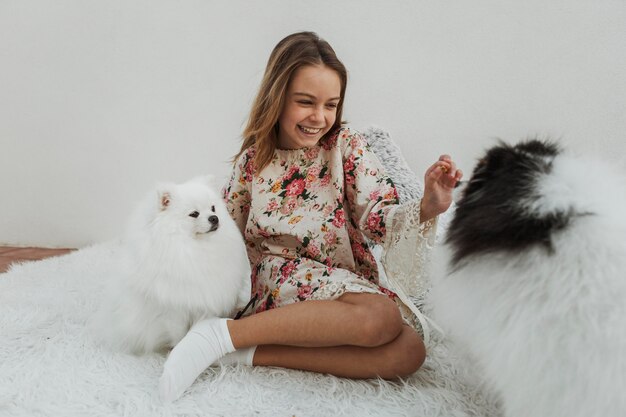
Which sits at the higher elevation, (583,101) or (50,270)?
(583,101)

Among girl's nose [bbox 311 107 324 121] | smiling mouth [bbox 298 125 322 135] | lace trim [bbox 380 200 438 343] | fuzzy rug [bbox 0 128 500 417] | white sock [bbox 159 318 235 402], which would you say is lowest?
fuzzy rug [bbox 0 128 500 417]

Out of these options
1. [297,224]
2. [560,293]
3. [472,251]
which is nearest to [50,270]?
[297,224]

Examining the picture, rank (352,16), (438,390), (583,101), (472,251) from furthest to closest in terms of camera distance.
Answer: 1. (352,16)
2. (583,101)
3. (438,390)
4. (472,251)

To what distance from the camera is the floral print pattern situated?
1.02 meters

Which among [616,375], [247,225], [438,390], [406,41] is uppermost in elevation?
[406,41]

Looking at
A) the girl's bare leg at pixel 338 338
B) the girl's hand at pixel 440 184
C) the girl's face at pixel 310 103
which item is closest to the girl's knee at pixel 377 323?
the girl's bare leg at pixel 338 338

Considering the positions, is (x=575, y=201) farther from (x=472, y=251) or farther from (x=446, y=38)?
(x=446, y=38)

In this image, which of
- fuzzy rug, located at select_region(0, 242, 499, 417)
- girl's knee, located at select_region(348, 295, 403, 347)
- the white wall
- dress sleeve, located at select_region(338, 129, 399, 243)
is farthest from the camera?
the white wall

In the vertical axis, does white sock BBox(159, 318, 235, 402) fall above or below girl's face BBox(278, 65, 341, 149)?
below

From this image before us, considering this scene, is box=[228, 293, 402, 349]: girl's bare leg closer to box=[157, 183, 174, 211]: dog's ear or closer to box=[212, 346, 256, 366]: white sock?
box=[212, 346, 256, 366]: white sock

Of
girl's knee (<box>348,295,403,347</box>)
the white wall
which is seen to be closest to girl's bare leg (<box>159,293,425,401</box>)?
girl's knee (<box>348,295,403,347</box>)

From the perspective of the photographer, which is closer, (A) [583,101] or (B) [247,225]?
(B) [247,225]

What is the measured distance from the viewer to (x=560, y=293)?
0.50 metres

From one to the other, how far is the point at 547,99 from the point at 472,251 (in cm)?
121
